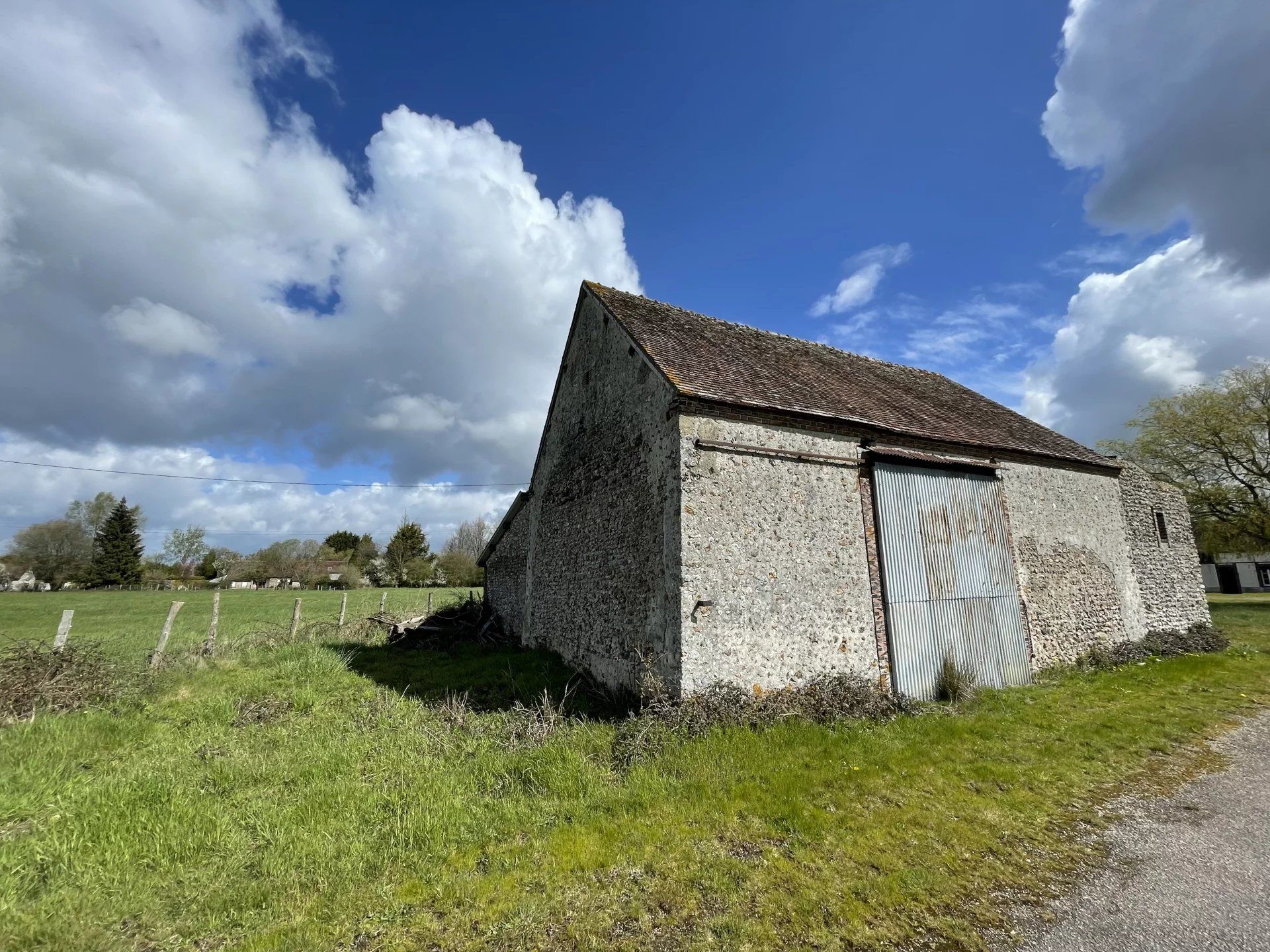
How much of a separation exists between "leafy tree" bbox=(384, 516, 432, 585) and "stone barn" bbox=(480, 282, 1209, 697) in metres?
46.5

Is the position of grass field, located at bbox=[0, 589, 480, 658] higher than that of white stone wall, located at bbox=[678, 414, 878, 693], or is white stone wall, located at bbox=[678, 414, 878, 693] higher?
white stone wall, located at bbox=[678, 414, 878, 693]

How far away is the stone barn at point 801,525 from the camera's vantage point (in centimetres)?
823

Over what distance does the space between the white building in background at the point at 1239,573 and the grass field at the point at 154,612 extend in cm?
5757

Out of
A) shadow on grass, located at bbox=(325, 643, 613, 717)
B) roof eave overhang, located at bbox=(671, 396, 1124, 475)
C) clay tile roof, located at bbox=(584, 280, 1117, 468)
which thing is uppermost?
clay tile roof, located at bbox=(584, 280, 1117, 468)

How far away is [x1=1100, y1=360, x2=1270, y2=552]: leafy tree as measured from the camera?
79.2 feet

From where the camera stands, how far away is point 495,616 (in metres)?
17.3

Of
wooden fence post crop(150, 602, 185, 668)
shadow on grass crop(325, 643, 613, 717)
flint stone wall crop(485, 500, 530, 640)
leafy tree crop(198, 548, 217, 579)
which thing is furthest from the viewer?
leafy tree crop(198, 548, 217, 579)

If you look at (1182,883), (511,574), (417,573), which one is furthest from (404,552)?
(1182,883)

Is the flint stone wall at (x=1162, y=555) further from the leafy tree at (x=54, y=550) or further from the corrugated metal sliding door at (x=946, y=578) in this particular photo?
the leafy tree at (x=54, y=550)

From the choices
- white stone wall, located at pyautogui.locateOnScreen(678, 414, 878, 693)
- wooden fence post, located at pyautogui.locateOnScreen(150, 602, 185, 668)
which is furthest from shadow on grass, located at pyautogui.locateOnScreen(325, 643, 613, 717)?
wooden fence post, located at pyautogui.locateOnScreen(150, 602, 185, 668)

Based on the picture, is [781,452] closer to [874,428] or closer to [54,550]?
[874,428]

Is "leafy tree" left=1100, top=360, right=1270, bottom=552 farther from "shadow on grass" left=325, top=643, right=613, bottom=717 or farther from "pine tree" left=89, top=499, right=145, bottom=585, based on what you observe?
"pine tree" left=89, top=499, right=145, bottom=585

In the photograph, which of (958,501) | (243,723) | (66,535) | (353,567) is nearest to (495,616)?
(243,723)

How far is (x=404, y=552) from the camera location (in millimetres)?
56875
